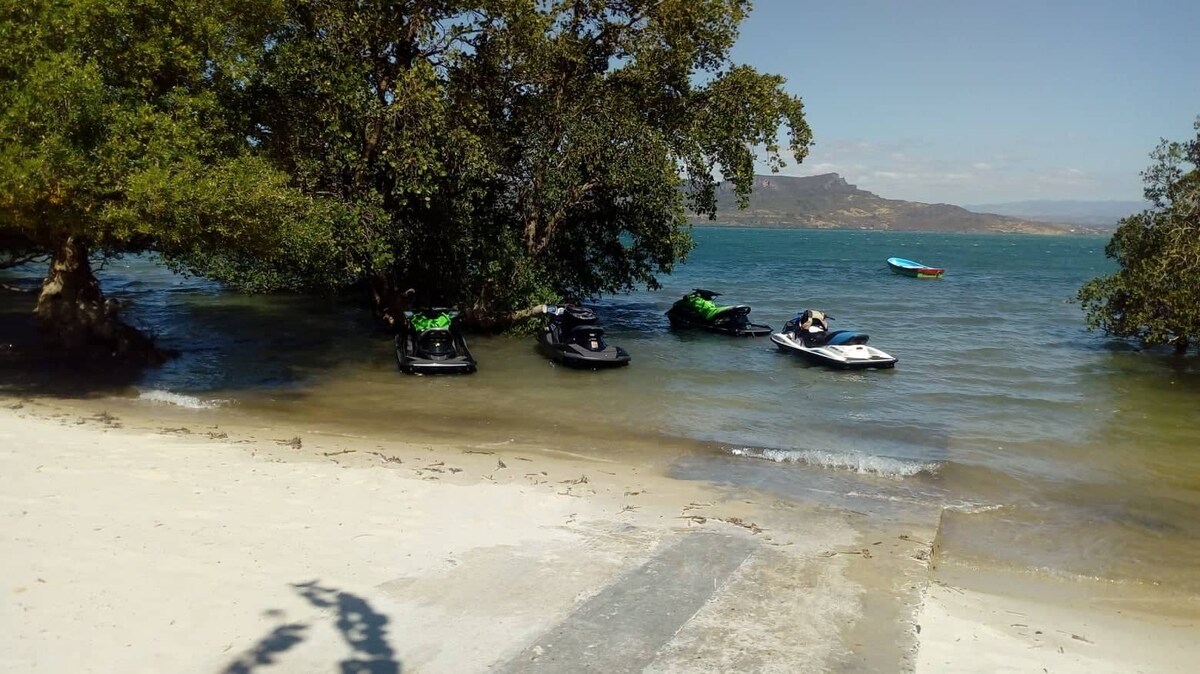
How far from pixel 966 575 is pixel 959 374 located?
14363 millimetres

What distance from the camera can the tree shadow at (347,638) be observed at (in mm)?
5270

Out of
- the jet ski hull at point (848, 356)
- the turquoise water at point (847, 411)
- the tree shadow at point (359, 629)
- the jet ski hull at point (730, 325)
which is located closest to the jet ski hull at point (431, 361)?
the turquoise water at point (847, 411)

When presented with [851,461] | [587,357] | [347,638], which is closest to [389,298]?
[587,357]

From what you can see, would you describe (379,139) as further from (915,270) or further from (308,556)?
(915,270)

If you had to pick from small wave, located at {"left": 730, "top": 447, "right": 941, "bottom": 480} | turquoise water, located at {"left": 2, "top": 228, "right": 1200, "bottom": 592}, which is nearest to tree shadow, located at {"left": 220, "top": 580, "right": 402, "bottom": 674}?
turquoise water, located at {"left": 2, "top": 228, "right": 1200, "bottom": 592}

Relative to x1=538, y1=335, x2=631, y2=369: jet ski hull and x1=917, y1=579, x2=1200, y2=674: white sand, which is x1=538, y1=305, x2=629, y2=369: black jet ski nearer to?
x1=538, y1=335, x2=631, y2=369: jet ski hull

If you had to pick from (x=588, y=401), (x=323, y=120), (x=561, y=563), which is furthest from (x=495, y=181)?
(x=561, y=563)

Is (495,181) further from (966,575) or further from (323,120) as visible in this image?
(966,575)

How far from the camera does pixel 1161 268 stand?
2059 centimetres

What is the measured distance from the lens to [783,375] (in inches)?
806

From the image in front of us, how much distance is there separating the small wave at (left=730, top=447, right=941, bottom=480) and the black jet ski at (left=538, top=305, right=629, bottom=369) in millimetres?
7104

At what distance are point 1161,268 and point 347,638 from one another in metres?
22.0

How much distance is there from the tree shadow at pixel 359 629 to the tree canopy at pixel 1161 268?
2135 cm

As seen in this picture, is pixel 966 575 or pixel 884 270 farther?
pixel 884 270
